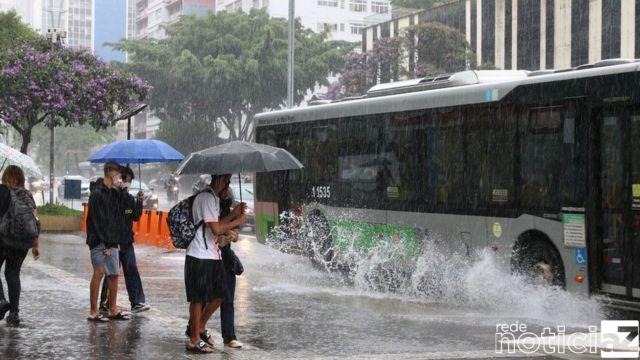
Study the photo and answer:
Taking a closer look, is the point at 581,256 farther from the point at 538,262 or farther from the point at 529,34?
the point at 529,34

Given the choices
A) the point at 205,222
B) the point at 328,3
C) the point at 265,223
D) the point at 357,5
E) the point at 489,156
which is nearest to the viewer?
the point at 205,222

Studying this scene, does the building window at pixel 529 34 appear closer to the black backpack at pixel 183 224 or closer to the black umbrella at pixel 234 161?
the black umbrella at pixel 234 161

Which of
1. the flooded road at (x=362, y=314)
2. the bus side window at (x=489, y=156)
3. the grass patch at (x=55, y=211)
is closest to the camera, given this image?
the flooded road at (x=362, y=314)

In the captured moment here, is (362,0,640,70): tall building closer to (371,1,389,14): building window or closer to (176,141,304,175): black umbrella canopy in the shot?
(371,1,389,14): building window

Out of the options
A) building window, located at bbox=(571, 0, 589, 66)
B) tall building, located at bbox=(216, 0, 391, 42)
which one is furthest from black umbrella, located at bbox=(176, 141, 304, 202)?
tall building, located at bbox=(216, 0, 391, 42)

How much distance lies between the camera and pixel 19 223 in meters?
10.3

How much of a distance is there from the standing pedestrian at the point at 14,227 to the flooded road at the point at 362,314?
145cm

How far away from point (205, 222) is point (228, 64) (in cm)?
5119

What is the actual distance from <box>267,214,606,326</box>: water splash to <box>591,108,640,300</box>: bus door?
1.90ft

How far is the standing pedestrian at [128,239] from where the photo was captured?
10844 millimetres

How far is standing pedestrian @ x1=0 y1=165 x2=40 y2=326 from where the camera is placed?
1030 cm

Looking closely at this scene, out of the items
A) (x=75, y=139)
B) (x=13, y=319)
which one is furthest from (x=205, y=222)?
(x=75, y=139)

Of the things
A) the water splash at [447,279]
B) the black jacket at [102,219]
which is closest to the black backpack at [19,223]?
the black jacket at [102,219]

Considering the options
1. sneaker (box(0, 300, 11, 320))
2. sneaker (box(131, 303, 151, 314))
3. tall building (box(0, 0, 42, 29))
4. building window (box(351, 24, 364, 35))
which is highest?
tall building (box(0, 0, 42, 29))
